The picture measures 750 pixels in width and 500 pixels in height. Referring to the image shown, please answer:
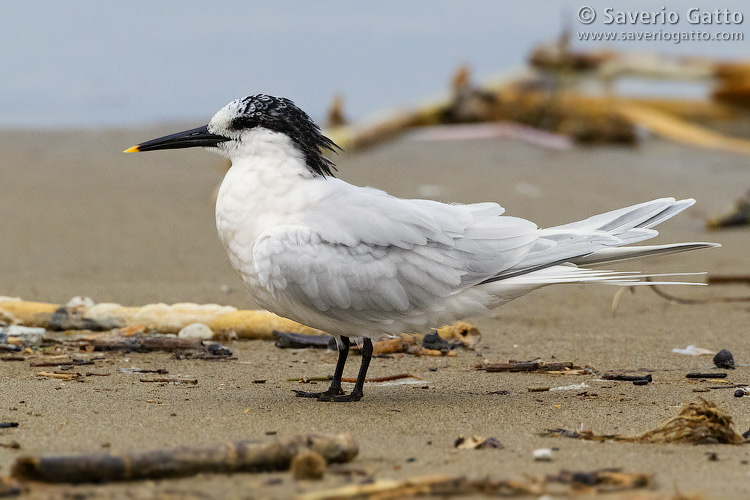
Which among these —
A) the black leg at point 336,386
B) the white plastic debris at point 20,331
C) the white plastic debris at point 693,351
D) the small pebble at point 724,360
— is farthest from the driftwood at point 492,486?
the white plastic debris at point 20,331

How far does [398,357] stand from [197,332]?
113cm

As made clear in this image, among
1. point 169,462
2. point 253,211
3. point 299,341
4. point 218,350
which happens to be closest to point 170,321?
point 218,350

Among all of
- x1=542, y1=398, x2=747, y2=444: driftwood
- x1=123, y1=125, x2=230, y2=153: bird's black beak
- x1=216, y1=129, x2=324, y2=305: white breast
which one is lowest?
x1=542, y1=398, x2=747, y2=444: driftwood

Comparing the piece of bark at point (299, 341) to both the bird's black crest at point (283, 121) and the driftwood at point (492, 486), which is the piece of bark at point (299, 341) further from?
the driftwood at point (492, 486)

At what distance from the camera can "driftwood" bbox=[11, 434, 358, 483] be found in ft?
8.66

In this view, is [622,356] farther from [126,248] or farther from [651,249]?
[126,248]

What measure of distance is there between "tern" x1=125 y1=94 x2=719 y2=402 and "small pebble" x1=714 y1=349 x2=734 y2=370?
804mm

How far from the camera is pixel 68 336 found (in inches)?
211

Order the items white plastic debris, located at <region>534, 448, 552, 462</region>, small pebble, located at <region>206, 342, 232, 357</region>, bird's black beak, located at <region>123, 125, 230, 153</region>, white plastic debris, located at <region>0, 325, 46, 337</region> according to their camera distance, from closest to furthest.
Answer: white plastic debris, located at <region>534, 448, 552, 462</region> → bird's black beak, located at <region>123, 125, 230, 153</region> → small pebble, located at <region>206, 342, 232, 357</region> → white plastic debris, located at <region>0, 325, 46, 337</region>

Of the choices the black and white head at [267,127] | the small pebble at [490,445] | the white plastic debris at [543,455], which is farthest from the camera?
the black and white head at [267,127]

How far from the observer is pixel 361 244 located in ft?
13.8

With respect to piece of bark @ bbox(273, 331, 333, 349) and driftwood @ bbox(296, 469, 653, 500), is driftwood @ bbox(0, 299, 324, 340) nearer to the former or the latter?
piece of bark @ bbox(273, 331, 333, 349)

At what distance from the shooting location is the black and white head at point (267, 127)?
448 cm

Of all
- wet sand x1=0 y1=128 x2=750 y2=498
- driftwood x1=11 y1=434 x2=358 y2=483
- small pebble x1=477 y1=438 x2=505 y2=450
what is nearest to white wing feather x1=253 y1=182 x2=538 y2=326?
wet sand x1=0 y1=128 x2=750 y2=498
